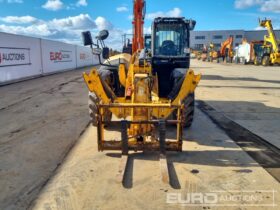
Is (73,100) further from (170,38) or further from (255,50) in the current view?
(255,50)

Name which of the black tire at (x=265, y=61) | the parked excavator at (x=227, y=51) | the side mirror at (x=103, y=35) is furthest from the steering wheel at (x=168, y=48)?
the parked excavator at (x=227, y=51)

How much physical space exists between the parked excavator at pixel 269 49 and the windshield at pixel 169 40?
23.8m

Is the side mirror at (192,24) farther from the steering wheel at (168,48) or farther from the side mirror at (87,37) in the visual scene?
the side mirror at (87,37)

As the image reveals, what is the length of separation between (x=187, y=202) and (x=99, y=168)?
1.60 meters

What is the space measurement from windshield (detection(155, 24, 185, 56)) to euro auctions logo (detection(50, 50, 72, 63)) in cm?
1514

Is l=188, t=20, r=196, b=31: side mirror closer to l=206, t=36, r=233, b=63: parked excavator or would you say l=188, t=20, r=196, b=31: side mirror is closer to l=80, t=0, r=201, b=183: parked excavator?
l=80, t=0, r=201, b=183: parked excavator

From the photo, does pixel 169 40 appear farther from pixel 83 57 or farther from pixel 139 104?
pixel 83 57

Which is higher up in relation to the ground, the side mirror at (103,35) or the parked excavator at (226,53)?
the parked excavator at (226,53)

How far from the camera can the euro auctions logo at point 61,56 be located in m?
23.0

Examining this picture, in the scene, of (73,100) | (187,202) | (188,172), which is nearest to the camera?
(187,202)

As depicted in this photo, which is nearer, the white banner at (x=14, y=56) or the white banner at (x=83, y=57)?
the white banner at (x=14, y=56)

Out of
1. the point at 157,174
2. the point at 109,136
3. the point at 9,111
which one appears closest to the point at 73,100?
the point at 9,111

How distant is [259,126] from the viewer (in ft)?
23.4

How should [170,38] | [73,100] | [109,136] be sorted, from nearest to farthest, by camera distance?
1. [109,136]
2. [170,38]
3. [73,100]
